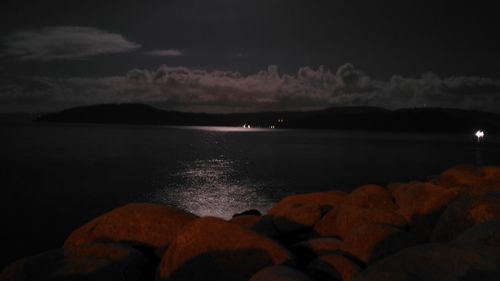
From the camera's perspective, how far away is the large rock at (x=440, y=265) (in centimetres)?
525

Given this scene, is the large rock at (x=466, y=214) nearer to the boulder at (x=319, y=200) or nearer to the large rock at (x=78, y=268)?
the large rock at (x=78, y=268)

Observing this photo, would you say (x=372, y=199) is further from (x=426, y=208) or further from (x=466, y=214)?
(x=466, y=214)

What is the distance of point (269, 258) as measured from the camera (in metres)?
8.63

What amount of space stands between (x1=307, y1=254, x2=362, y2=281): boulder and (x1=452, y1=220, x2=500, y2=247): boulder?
1996 mm

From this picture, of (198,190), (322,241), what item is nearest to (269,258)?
(322,241)

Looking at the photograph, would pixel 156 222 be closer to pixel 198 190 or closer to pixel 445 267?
pixel 445 267

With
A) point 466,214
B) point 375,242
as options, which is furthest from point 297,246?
point 466,214

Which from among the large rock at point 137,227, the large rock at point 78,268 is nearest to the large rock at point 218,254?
the large rock at point 78,268

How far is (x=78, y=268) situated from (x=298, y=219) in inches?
289

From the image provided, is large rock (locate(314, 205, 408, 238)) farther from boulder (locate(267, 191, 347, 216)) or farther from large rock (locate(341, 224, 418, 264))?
boulder (locate(267, 191, 347, 216))

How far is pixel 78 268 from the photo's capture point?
798 centimetres

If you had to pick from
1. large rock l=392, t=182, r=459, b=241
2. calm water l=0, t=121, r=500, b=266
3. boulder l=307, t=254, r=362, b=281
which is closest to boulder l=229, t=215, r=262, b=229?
large rock l=392, t=182, r=459, b=241

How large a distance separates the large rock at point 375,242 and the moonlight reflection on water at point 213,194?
2004cm

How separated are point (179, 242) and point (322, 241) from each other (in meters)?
3.27
